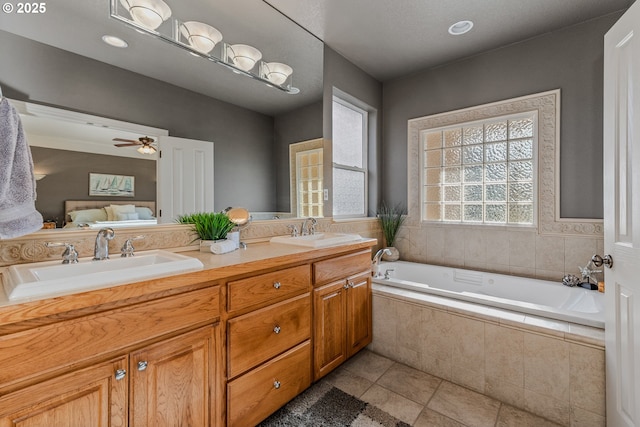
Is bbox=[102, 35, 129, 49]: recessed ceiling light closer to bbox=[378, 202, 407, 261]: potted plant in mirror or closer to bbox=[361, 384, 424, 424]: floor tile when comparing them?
bbox=[361, 384, 424, 424]: floor tile

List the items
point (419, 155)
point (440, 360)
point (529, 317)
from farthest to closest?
point (419, 155)
point (440, 360)
point (529, 317)

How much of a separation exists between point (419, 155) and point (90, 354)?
301 cm

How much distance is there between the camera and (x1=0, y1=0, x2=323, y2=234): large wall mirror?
4.01 feet

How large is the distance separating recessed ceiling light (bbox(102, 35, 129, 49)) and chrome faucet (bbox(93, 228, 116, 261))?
91 cm

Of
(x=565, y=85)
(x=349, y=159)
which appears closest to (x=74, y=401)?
(x=349, y=159)

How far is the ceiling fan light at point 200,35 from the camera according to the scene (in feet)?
5.51

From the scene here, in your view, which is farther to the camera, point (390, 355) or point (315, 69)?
point (315, 69)

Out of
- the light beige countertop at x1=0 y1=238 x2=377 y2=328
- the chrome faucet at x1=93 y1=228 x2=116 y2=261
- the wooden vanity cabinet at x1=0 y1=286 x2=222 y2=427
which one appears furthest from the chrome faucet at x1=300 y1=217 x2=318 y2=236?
the chrome faucet at x1=93 y1=228 x2=116 y2=261

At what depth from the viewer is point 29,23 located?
120 cm

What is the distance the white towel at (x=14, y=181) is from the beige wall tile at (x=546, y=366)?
8.02 feet

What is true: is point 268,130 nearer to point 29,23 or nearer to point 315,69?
point 315,69

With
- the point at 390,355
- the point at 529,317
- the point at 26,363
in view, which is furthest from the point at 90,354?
the point at 529,317

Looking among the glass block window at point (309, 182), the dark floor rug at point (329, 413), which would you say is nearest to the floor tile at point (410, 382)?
the dark floor rug at point (329, 413)

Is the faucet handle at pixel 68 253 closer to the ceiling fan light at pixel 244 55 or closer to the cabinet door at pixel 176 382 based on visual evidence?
the cabinet door at pixel 176 382
